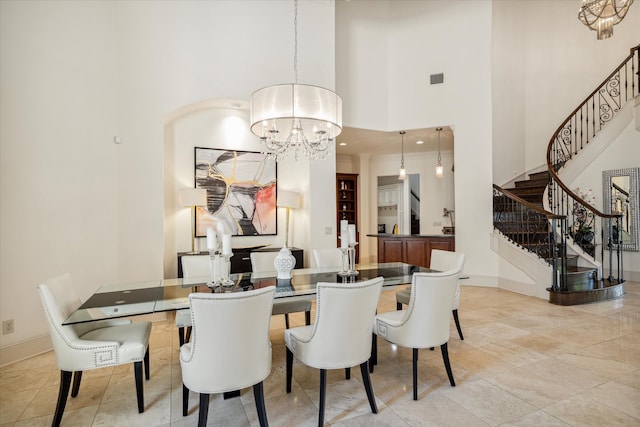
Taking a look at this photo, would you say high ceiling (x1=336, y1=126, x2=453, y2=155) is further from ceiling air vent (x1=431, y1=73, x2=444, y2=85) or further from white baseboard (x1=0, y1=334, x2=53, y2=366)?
white baseboard (x1=0, y1=334, x2=53, y2=366)

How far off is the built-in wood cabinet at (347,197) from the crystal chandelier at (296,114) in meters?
4.99

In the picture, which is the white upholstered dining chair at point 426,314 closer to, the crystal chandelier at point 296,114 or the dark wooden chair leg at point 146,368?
the crystal chandelier at point 296,114

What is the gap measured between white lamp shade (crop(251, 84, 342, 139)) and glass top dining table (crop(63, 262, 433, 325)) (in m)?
1.47

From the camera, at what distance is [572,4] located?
283 inches

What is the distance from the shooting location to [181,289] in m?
2.69

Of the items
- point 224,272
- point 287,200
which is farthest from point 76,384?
point 287,200

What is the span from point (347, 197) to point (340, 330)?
6813 mm

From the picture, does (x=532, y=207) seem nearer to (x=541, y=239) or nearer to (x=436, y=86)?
(x=541, y=239)

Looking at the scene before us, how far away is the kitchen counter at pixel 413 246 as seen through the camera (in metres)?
6.23

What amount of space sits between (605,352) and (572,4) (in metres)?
7.64

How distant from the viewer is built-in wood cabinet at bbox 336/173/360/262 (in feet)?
28.3

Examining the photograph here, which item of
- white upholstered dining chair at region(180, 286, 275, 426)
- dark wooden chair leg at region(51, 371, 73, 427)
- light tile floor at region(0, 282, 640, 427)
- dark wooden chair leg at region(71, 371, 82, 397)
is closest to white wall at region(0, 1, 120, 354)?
light tile floor at region(0, 282, 640, 427)

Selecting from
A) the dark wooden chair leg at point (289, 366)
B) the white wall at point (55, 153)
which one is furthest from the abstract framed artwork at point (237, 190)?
the dark wooden chair leg at point (289, 366)

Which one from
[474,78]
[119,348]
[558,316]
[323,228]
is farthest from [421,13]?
[119,348]
